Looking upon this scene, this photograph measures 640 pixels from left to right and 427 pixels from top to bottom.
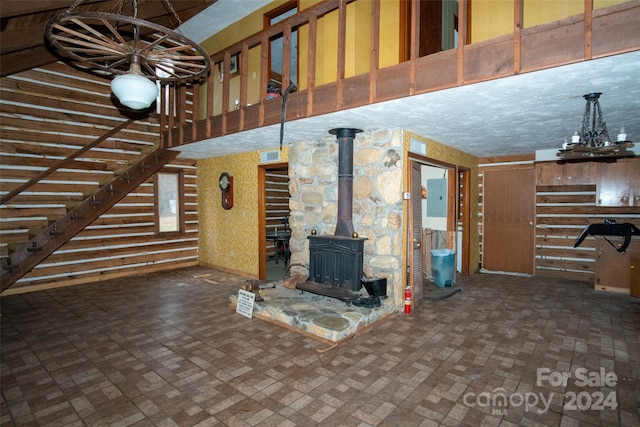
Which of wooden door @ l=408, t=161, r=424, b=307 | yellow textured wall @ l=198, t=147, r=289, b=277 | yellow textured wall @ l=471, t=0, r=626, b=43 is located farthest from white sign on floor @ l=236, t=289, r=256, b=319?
yellow textured wall @ l=471, t=0, r=626, b=43

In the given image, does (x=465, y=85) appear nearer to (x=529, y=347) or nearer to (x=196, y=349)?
(x=529, y=347)

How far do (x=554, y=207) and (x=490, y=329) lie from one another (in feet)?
13.7

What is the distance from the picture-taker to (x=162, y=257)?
7.61 metres

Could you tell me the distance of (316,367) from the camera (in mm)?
3186

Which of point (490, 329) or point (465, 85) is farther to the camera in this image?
point (490, 329)

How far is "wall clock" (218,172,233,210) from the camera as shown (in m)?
7.17

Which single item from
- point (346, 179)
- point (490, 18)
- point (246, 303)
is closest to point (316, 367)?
point (246, 303)

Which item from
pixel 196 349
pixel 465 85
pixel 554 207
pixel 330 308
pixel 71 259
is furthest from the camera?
pixel 554 207

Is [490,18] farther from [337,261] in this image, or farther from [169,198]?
[169,198]

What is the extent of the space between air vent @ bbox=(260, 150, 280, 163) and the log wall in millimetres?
2605

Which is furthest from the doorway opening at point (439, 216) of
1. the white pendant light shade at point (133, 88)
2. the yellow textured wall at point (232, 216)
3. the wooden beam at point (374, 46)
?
the white pendant light shade at point (133, 88)

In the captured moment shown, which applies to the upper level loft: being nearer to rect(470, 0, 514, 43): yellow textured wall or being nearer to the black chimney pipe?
rect(470, 0, 514, 43): yellow textured wall

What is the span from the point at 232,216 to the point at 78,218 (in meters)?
2.77

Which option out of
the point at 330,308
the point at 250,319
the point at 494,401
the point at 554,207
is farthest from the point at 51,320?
the point at 554,207
